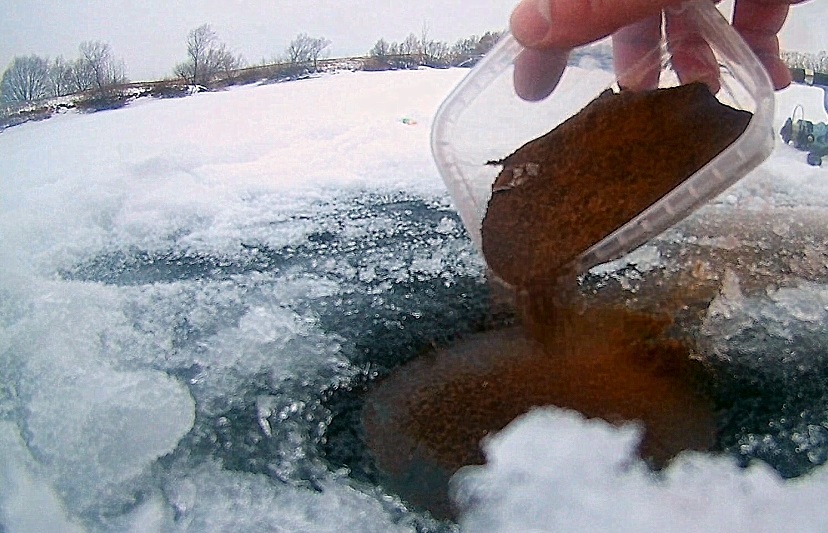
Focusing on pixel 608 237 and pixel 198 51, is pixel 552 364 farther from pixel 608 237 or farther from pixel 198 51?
pixel 198 51

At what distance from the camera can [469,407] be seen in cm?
56

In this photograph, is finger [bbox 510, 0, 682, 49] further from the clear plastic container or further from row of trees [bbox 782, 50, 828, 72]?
row of trees [bbox 782, 50, 828, 72]

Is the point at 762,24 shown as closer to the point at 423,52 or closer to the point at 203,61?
the point at 423,52

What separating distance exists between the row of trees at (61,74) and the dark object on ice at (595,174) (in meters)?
0.45

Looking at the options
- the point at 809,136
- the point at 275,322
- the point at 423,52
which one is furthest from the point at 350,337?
the point at 809,136

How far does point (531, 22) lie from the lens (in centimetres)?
60

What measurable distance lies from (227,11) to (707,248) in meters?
0.57

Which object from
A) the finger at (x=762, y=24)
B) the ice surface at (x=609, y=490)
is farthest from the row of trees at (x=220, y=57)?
the ice surface at (x=609, y=490)

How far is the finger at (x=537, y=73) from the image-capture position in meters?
0.65

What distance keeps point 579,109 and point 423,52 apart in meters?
0.36

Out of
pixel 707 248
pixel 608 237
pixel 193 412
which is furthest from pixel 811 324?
pixel 193 412

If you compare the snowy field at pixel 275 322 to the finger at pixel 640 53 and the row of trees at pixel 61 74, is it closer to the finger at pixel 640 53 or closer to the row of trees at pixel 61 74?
the row of trees at pixel 61 74

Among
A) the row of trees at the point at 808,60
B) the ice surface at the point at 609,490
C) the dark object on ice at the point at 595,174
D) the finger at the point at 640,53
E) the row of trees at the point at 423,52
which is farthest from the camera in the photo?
the row of trees at the point at 423,52

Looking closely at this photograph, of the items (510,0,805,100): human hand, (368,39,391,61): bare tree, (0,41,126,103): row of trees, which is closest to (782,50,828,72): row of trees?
(510,0,805,100): human hand
